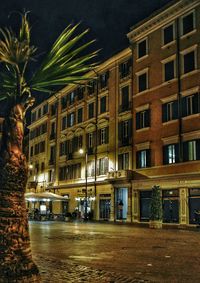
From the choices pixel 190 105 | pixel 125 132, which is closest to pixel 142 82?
pixel 125 132

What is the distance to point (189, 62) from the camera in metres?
35.4

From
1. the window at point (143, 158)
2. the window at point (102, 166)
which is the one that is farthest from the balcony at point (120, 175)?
the window at point (102, 166)

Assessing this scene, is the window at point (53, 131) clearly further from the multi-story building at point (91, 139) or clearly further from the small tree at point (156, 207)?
the small tree at point (156, 207)

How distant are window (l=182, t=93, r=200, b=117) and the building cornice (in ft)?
23.8

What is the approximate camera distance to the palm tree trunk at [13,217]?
613 centimetres

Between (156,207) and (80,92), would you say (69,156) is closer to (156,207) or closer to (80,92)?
(80,92)

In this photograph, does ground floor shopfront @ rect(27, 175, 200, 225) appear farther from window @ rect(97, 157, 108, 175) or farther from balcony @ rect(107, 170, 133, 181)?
window @ rect(97, 157, 108, 175)

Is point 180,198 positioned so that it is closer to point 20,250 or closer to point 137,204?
point 137,204

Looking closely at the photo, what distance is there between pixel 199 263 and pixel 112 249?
4297mm

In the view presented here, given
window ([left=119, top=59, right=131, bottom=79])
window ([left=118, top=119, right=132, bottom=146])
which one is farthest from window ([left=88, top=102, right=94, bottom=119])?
window ([left=119, top=59, right=131, bottom=79])

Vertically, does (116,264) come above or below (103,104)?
below

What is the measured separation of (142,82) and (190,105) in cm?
768

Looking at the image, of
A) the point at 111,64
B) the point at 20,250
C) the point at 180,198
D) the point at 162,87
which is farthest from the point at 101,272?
the point at 111,64

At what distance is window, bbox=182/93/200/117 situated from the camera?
3411cm
